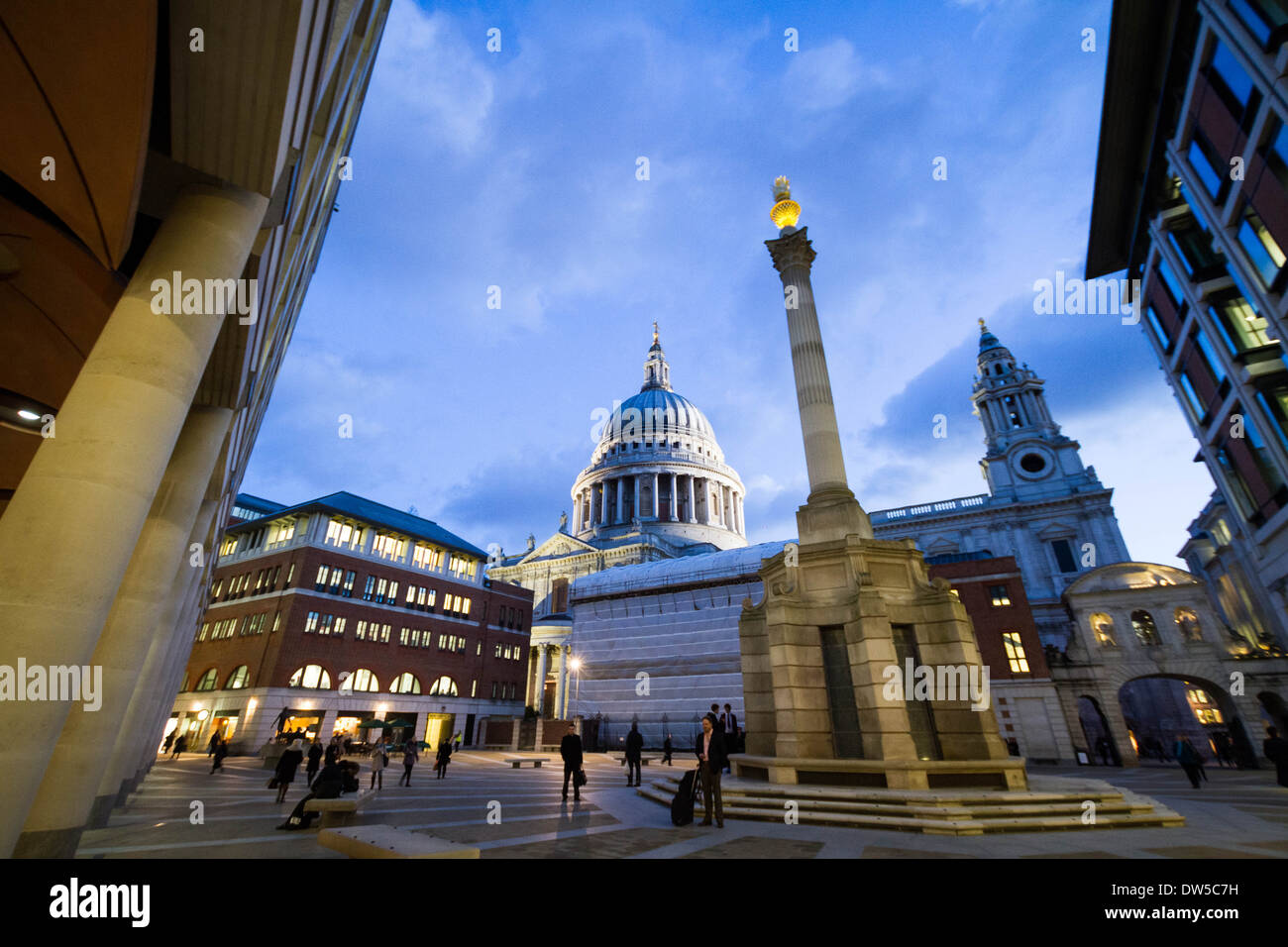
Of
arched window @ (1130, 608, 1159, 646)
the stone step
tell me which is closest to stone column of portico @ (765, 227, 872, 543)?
the stone step

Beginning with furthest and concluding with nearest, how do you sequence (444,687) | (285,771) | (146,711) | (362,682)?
(444,687) → (362,682) → (146,711) → (285,771)

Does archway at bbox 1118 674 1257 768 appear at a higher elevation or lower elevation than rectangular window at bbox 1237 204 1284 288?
lower

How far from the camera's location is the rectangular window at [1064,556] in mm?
55656

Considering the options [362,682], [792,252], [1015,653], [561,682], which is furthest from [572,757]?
[561,682]

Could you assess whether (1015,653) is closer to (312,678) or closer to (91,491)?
(91,491)

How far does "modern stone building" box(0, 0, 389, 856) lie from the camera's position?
5211 mm

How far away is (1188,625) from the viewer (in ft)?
115

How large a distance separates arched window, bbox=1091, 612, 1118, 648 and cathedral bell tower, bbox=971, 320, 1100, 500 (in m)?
26.6

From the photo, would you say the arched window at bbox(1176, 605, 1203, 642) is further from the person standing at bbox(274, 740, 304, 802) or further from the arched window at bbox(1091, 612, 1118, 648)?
the person standing at bbox(274, 740, 304, 802)

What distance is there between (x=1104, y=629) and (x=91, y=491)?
161 feet

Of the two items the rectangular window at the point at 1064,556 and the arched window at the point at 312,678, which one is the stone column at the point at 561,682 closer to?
the arched window at the point at 312,678

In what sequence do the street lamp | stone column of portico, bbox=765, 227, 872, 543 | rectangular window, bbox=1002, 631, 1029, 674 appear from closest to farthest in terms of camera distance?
stone column of portico, bbox=765, 227, 872, 543 → rectangular window, bbox=1002, 631, 1029, 674 → the street lamp
